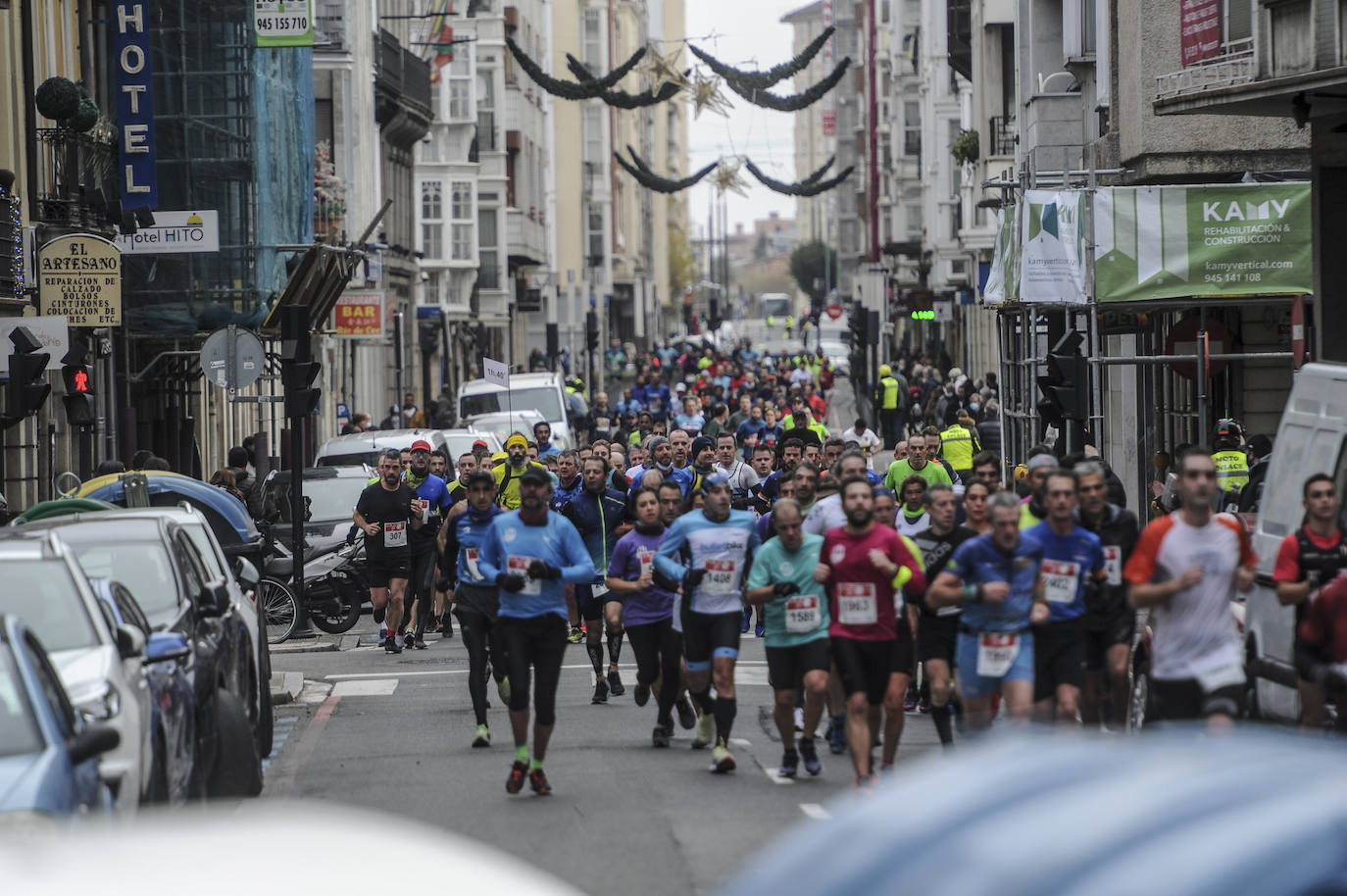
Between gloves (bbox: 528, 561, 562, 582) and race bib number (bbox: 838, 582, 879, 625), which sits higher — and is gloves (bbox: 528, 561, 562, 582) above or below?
above

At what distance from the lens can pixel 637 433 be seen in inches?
1169

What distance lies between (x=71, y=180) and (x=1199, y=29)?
13.9 meters

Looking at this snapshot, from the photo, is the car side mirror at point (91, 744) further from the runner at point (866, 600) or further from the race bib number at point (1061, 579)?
the race bib number at point (1061, 579)

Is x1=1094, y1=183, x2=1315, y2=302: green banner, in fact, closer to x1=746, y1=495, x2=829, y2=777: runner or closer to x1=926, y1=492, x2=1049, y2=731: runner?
x1=746, y1=495, x2=829, y2=777: runner

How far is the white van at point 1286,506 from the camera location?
10.4 m

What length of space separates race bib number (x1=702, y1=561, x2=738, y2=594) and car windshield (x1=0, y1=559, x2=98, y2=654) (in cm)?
407

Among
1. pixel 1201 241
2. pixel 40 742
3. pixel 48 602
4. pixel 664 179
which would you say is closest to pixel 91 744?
pixel 40 742

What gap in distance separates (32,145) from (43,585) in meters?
18.2

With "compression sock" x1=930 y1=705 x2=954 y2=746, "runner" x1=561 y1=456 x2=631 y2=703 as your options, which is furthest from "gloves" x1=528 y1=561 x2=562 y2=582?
"runner" x1=561 y1=456 x2=631 y2=703

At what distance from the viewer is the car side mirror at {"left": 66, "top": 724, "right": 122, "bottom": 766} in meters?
7.75

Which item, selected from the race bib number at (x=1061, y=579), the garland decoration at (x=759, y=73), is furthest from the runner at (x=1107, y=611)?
the garland decoration at (x=759, y=73)

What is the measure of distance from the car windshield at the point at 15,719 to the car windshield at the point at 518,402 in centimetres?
2865

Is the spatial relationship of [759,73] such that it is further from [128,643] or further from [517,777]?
[128,643]

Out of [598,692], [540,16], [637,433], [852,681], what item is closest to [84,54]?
[637,433]
